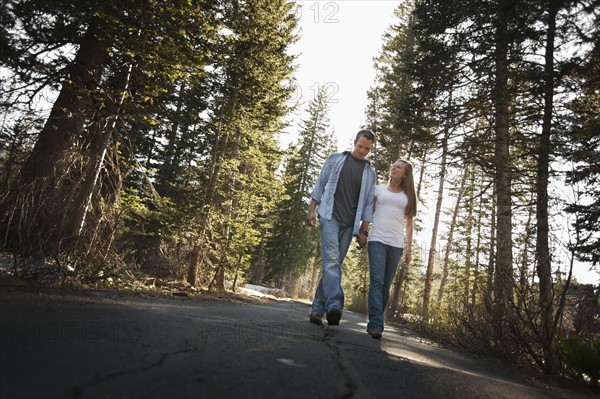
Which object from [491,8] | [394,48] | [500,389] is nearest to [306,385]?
[500,389]

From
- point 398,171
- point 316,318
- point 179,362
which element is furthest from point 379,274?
point 179,362

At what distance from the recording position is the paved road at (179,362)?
1.58m

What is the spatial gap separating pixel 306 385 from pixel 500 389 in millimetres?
1723

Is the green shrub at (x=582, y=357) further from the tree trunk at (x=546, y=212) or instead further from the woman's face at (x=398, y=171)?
the woman's face at (x=398, y=171)

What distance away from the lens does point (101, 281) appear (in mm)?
5547

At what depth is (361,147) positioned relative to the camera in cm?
478

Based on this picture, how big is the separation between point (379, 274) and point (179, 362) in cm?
311

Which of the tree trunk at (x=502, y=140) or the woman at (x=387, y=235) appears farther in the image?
the tree trunk at (x=502, y=140)

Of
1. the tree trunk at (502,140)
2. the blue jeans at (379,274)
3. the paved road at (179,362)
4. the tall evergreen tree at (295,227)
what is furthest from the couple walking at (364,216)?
the tall evergreen tree at (295,227)

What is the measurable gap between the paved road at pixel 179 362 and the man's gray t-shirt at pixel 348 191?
1622 millimetres

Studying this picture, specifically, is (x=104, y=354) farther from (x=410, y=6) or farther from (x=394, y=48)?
(x=410, y=6)

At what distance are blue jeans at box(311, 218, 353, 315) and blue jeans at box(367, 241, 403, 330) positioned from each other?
15.4 inches

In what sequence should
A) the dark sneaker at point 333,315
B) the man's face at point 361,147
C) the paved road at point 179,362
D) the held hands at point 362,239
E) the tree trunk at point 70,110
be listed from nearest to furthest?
the paved road at point 179,362
the dark sneaker at point 333,315
the held hands at point 362,239
the man's face at point 361,147
the tree trunk at point 70,110

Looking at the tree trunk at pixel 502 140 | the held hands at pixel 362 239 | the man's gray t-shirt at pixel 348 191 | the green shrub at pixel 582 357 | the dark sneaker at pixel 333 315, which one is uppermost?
the tree trunk at pixel 502 140
